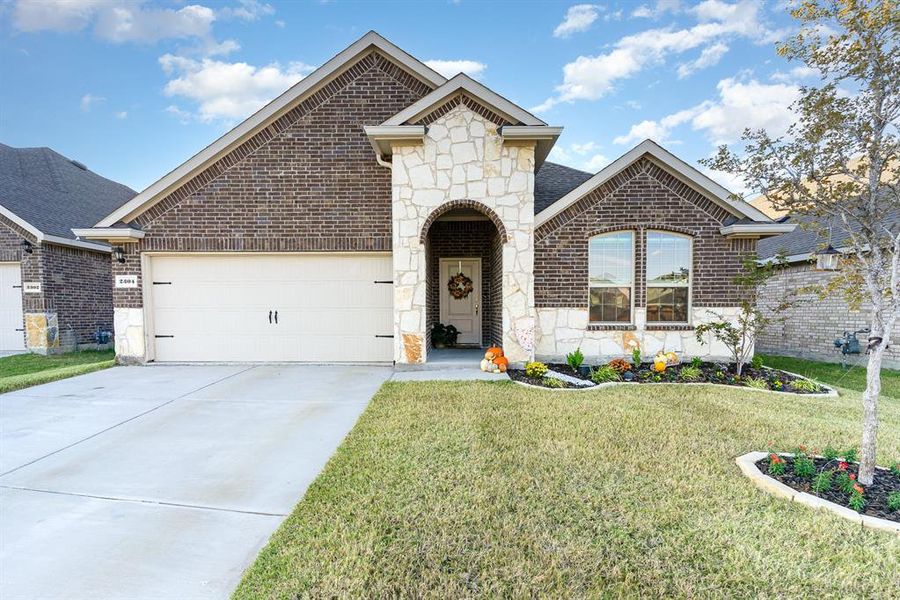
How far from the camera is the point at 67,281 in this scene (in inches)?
431

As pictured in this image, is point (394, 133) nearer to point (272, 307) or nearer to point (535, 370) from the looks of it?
point (272, 307)

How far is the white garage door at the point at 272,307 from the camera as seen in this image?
8336 mm

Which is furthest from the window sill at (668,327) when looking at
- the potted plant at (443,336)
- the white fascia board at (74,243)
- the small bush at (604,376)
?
the white fascia board at (74,243)

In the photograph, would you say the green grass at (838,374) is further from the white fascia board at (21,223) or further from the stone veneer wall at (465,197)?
the white fascia board at (21,223)

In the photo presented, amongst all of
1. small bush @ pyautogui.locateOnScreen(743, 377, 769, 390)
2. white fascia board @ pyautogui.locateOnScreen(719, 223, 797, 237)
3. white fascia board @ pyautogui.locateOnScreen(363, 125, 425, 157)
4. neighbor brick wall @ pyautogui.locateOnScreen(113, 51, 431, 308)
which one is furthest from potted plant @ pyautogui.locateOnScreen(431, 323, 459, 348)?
white fascia board @ pyautogui.locateOnScreen(719, 223, 797, 237)

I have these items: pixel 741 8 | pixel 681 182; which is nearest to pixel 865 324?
pixel 681 182

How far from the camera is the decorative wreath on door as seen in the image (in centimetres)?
1022

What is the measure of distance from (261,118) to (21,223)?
24.0 feet

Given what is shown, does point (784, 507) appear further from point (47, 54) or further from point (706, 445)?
point (47, 54)

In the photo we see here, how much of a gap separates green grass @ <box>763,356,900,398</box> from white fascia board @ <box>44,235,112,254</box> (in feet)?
53.5

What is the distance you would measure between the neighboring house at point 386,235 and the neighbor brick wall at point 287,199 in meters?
0.03

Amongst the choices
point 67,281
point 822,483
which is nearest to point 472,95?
point 822,483

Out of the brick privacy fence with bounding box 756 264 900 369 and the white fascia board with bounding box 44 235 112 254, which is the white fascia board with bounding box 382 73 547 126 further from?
the white fascia board with bounding box 44 235 112 254

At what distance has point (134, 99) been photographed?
466 inches
